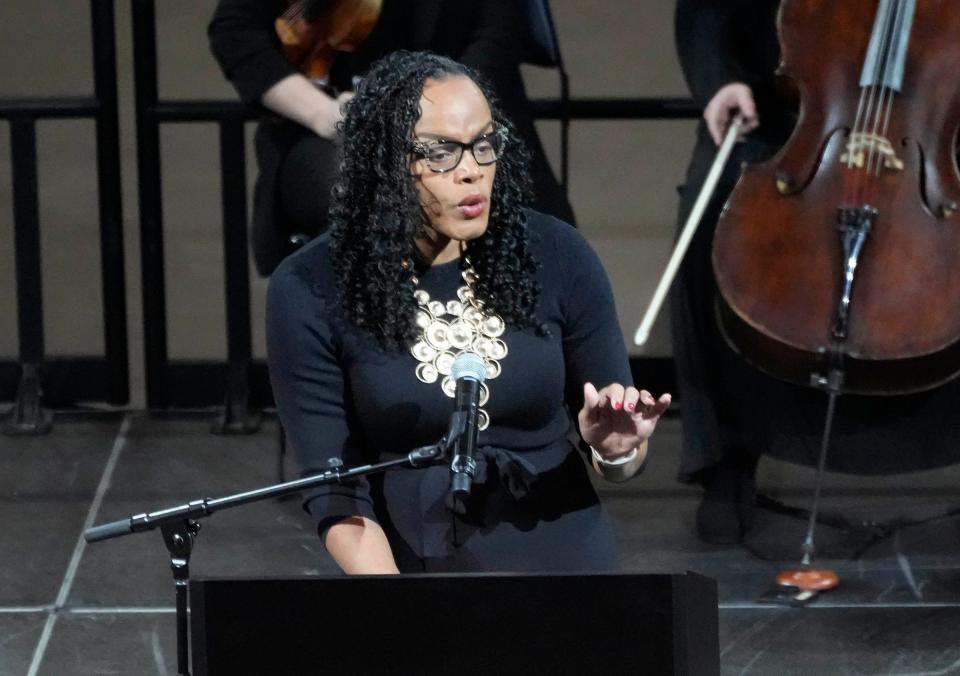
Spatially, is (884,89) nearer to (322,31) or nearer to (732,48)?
(732,48)

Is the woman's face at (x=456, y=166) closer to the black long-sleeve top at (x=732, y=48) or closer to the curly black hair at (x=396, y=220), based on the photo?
the curly black hair at (x=396, y=220)

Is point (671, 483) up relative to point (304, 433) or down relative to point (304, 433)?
down

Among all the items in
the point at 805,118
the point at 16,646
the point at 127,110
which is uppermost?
the point at 805,118

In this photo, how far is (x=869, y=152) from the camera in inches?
122

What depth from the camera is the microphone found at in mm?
1811

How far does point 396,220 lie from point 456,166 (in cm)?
12

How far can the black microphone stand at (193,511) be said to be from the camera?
1857 mm

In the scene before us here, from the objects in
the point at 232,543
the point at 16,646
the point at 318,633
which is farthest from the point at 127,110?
the point at 318,633

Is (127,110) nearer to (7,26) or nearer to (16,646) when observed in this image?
(7,26)

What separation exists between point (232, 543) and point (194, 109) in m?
1.15

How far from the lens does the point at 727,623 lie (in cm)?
322

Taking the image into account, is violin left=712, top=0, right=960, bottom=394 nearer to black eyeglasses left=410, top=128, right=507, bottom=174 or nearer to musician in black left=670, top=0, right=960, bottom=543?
musician in black left=670, top=0, right=960, bottom=543

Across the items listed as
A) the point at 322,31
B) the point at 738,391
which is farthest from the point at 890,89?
the point at 322,31

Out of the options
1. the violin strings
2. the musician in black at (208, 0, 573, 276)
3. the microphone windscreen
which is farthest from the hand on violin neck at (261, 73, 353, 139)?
the microphone windscreen
